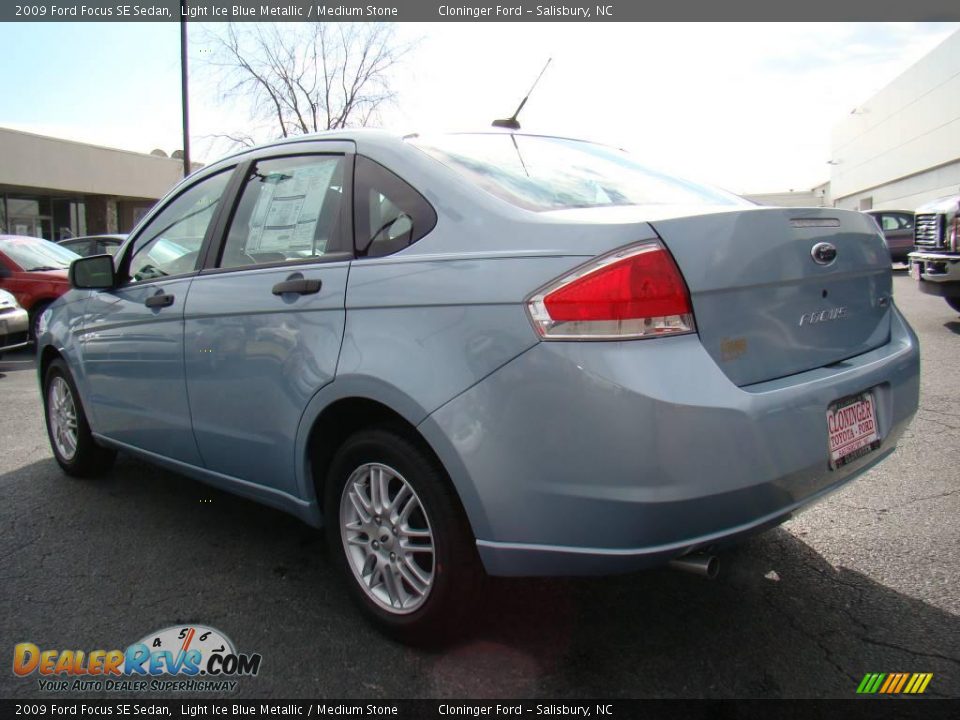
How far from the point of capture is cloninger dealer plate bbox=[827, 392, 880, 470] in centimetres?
236

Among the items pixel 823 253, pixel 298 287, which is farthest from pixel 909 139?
pixel 298 287

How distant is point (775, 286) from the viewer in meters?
2.35

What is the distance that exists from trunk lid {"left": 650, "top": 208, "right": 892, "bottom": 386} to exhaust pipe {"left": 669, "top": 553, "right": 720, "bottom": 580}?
497 millimetres

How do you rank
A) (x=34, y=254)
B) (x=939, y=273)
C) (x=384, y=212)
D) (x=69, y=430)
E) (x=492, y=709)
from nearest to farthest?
(x=492, y=709), (x=384, y=212), (x=69, y=430), (x=939, y=273), (x=34, y=254)

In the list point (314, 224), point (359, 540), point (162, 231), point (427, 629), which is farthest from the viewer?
point (162, 231)

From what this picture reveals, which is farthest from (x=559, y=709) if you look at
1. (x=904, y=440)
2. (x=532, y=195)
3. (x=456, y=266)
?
(x=904, y=440)

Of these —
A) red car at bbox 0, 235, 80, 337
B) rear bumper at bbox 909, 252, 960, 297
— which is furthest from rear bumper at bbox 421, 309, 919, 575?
red car at bbox 0, 235, 80, 337

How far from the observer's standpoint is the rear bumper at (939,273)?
8.66m

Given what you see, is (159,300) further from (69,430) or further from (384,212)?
(69,430)

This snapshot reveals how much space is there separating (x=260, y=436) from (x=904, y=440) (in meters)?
3.76

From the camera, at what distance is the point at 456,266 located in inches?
92.9

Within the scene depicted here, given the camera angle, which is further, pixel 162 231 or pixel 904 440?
pixel 904 440

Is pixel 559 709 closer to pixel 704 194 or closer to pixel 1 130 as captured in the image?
pixel 704 194

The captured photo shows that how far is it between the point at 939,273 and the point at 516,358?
842 centimetres
